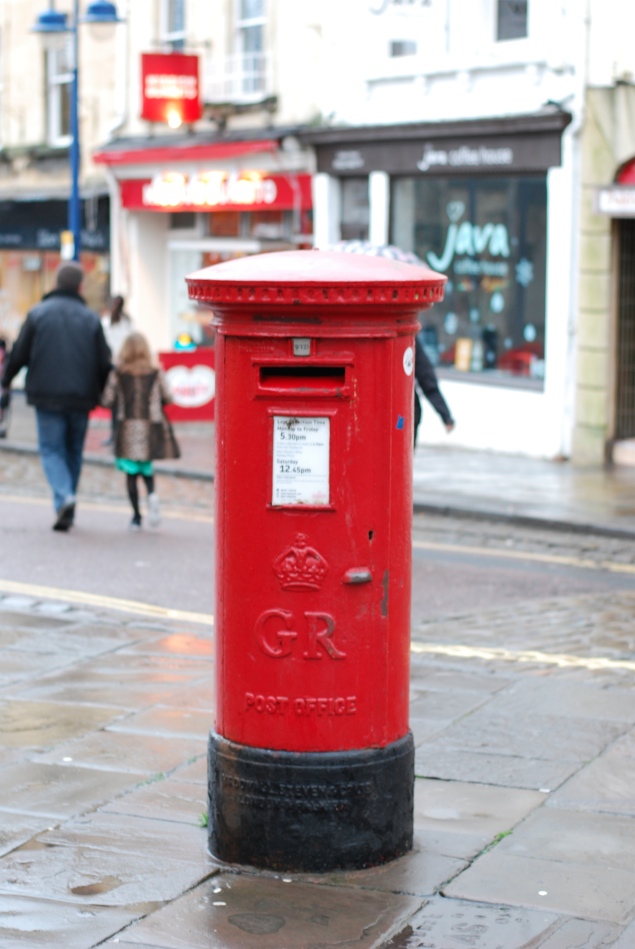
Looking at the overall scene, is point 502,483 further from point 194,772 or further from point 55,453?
point 194,772

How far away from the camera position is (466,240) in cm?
1858

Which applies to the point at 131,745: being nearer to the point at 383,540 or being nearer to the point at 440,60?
the point at 383,540

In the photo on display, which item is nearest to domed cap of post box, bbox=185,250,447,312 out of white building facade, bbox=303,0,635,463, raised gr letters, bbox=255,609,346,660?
raised gr letters, bbox=255,609,346,660

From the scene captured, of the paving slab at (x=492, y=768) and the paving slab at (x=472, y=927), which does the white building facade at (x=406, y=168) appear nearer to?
the paving slab at (x=492, y=768)

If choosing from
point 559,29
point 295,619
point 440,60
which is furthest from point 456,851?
point 440,60

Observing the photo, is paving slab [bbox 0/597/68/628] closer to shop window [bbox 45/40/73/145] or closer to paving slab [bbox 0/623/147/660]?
paving slab [bbox 0/623/147/660]

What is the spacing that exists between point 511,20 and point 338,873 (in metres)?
14.9

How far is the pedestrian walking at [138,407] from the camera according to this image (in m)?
11.6

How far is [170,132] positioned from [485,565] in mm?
14489

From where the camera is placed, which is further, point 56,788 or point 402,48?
point 402,48

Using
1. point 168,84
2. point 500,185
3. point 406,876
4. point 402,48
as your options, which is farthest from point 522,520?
point 168,84

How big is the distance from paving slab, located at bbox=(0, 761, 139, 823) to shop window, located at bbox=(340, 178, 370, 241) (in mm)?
15088

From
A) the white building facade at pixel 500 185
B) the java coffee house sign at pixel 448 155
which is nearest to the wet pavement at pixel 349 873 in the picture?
the white building facade at pixel 500 185

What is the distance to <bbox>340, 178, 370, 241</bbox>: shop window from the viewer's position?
20188mm
